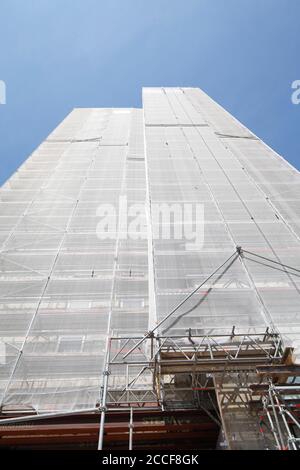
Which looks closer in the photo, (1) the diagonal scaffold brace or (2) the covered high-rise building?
(2) the covered high-rise building

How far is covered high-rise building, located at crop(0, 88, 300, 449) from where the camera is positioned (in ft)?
16.6

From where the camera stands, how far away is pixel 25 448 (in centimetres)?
505

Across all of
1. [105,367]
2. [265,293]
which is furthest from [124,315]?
[265,293]

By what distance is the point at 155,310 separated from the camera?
5836 millimetres

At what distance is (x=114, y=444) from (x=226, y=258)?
12.6ft

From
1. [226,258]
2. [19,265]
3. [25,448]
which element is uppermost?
[19,265]

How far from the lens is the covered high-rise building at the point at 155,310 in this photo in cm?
505

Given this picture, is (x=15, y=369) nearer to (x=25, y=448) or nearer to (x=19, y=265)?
(x=25, y=448)

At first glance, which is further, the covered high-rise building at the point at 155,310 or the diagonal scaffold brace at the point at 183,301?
the diagonal scaffold brace at the point at 183,301

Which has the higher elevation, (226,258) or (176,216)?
(176,216)

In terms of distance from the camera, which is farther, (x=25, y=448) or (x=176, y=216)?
(x=176, y=216)

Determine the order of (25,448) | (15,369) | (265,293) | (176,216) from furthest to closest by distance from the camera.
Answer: (176,216), (265,293), (15,369), (25,448)

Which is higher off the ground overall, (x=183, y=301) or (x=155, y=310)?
(x=183, y=301)
